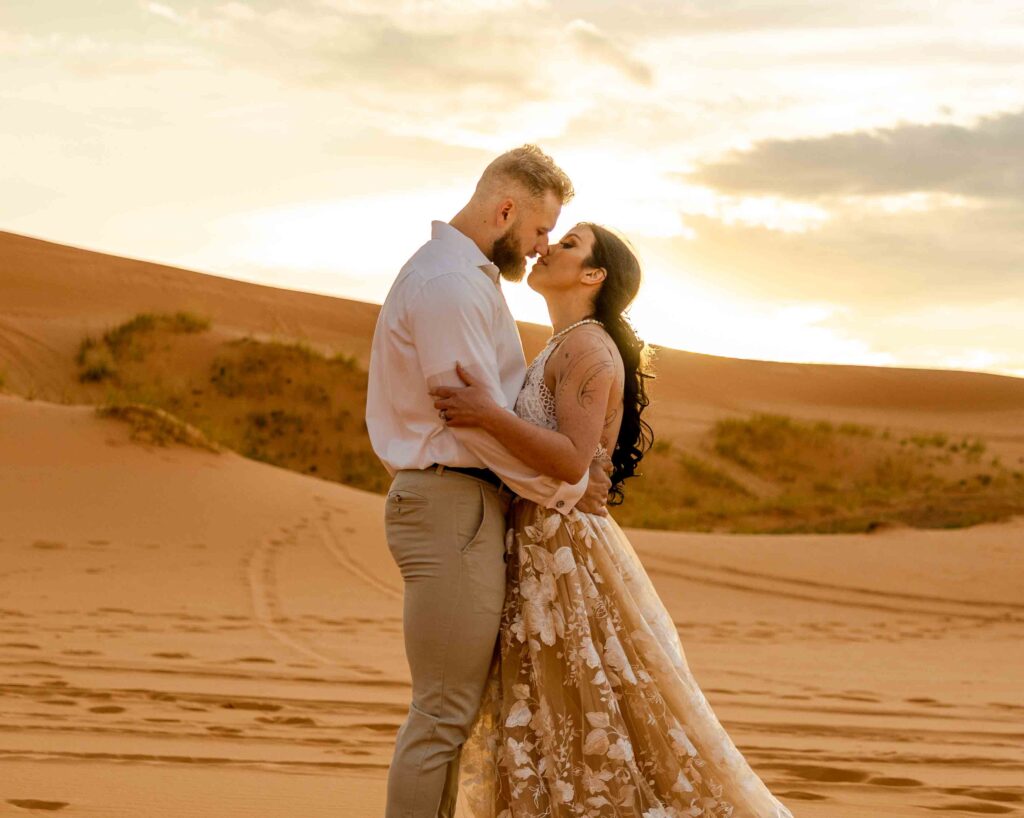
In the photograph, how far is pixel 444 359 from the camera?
3.36m

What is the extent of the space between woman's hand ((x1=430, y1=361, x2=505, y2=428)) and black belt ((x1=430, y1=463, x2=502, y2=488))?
16cm

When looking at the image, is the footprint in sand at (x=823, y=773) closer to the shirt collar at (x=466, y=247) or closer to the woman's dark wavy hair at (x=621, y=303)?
the woman's dark wavy hair at (x=621, y=303)

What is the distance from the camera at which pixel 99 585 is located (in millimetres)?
11484

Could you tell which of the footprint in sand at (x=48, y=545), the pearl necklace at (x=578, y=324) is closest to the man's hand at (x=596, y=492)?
the pearl necklace at (x=578, y=324)

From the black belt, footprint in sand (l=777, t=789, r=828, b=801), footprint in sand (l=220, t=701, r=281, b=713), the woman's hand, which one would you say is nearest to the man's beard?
the woman's hand

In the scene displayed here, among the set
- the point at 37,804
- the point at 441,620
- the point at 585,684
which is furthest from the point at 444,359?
the point at 37,804

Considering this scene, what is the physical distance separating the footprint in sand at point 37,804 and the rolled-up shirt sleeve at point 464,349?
2.28m

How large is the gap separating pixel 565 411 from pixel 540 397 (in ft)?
0.44

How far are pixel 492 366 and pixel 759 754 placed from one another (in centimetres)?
356

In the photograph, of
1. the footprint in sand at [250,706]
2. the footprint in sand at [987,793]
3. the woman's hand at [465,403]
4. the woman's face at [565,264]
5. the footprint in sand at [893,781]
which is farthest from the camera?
the footprint in sand at [250,706]

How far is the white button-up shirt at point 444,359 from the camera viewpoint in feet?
11.0

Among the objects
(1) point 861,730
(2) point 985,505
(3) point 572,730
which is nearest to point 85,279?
(2) point 985,505

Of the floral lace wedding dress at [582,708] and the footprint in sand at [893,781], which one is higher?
the floral lace wedding dress at [582,708]

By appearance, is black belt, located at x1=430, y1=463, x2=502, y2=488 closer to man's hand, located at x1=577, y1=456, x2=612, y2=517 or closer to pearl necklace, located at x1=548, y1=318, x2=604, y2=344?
man's hand, located at x1=577, y1=456, x2=612, y2=517
